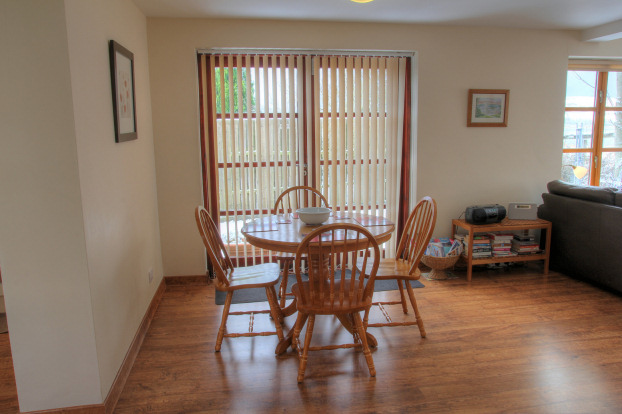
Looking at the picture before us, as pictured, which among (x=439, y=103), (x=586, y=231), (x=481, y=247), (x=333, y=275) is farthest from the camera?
(x=439, y=103)

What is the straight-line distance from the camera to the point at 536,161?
181 inches

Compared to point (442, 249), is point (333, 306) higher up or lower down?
higher up

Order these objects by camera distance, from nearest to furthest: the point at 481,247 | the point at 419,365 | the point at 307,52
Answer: the point at 419,365 → the point at 307,52 → the point at 481,247

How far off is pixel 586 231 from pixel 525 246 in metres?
0.54

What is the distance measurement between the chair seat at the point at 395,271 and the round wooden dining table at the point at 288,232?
260 millimetres

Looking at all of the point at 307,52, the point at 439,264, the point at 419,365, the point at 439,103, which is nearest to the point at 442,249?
the point at 439,264

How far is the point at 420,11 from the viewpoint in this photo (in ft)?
12.1

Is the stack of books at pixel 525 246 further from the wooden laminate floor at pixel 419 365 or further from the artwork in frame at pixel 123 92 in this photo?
the artwork in frame at pixel 123 92

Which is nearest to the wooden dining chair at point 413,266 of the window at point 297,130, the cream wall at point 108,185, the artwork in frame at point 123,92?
the window at point 297,130

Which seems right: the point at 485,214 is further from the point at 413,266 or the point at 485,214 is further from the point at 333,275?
the point at 333,275

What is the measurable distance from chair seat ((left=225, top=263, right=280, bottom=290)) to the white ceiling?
1993 mm

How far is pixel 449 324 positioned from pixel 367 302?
3.41ft

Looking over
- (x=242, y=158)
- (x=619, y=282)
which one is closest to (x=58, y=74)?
(x=242, y=158)

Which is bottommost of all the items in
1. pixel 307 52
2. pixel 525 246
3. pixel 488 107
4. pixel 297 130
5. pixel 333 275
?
pixel 525 246
